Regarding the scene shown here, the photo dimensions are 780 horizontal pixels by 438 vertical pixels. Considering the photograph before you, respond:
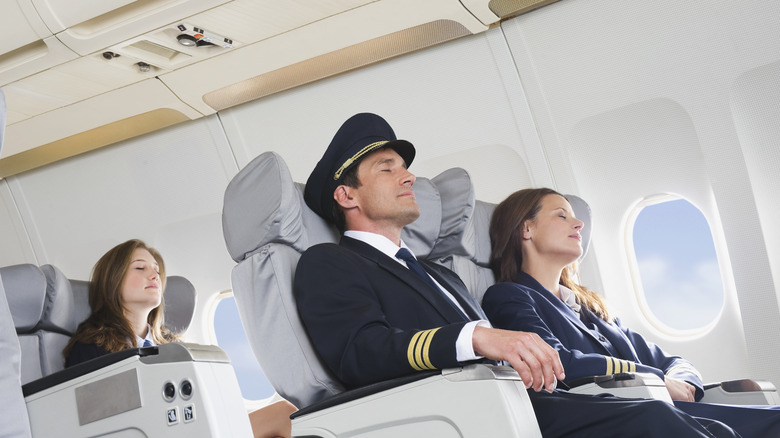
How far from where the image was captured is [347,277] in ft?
7.13

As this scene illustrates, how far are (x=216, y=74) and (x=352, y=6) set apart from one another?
1086 mm

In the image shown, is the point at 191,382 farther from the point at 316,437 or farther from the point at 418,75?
the point at 418,75

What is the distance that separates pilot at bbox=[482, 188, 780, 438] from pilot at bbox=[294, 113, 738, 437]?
0.25 m

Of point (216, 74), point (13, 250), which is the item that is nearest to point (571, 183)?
point (216, 74)

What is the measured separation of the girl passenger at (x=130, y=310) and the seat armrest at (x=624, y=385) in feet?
5.62

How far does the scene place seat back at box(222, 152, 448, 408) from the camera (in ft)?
6.90

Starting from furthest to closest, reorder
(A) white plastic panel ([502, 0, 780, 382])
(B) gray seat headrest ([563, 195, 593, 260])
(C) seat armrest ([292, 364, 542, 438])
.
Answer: (A) white plastic panel ([502, 0, 780, 382])
(B) gray seat headrest ([563, 195, 593, 260])
(C) seat armrest ([292, 364, 542, 438])

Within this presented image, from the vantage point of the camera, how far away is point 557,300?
3.06 m

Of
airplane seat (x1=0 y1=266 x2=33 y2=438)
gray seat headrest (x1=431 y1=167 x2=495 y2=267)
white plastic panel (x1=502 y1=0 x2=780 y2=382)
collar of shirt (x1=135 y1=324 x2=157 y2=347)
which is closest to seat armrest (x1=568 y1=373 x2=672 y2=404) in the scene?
gray seat headrest (x1=431 y1=167 x2=495 y2=267)

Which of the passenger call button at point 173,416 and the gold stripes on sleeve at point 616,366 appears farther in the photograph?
the gold stripes on sleeve at point 616,366

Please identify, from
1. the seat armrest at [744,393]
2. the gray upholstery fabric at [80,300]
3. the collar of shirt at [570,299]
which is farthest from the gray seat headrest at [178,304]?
the seat armrest at [744,393]

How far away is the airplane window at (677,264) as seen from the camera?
4.52 m

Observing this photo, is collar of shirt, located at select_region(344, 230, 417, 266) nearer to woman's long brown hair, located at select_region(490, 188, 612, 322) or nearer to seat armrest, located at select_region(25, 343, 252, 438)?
woman's long brown hair, located at select_region(490, 188, 612, 322)

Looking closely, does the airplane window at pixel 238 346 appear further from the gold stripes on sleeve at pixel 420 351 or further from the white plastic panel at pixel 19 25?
the gold stripes on sleeve at pixel 420 351
